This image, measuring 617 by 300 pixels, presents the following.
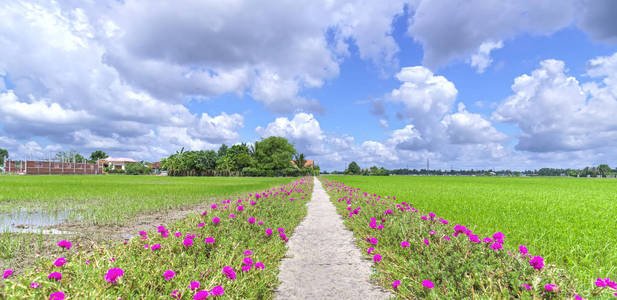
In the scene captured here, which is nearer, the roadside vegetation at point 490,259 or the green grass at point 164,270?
the green grass at point 164,270

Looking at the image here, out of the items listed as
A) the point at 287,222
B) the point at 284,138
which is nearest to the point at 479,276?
the point at 287,222

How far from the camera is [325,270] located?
3.77 metres

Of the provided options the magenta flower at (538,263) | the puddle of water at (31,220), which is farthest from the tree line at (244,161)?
the magenta flower at (538,263)

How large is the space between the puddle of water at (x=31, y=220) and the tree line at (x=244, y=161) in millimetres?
61690

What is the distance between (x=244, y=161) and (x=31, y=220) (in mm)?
69031

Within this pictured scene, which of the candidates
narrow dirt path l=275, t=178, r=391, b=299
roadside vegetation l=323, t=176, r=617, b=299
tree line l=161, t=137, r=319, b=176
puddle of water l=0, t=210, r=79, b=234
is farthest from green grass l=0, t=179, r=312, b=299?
tree line l=161, t=137, r=319, b=176

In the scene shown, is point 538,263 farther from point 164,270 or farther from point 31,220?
point 31,220

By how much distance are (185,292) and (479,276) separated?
2.93 m

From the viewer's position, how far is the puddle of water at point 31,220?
19.4ft

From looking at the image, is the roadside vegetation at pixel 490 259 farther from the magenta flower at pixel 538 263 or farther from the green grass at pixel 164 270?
the green grass at pixel 164 270

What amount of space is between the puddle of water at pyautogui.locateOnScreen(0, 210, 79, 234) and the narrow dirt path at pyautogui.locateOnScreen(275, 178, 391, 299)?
5.25 m

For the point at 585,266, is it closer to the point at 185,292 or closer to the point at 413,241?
the point at 413,241

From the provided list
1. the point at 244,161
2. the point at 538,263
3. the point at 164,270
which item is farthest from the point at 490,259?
the point at 244,161

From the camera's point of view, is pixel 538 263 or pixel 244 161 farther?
pixel 244 161
